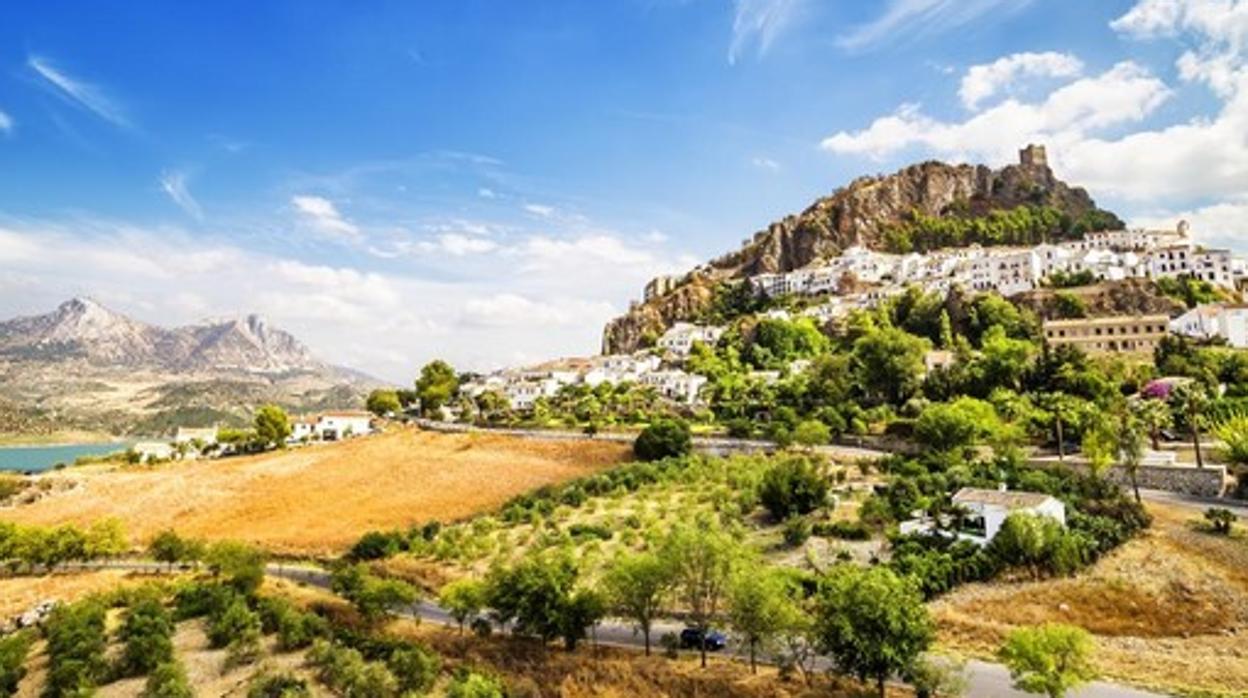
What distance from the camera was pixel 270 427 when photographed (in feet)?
324

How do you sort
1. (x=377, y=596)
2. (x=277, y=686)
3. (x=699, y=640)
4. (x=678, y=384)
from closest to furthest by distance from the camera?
1. (x=277, y=686)
2. (x=699, y=640)
3. (x=377, y=596)
4. (x=678, y=384)

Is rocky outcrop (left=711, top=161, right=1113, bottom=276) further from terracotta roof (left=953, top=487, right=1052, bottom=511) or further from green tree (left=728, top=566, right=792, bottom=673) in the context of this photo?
green tree (left=728, top=566, right=792, bottom=673)

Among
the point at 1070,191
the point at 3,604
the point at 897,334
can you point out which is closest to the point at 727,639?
the point at 3,604

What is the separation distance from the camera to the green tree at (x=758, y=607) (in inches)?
997

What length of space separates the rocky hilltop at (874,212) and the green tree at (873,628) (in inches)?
4602

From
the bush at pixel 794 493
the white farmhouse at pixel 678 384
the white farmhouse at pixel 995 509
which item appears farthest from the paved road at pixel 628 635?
the white farmhouse at pixel 678 384

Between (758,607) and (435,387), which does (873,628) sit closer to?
(758,607)

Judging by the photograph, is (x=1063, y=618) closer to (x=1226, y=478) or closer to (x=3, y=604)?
(x=1226, y=478)

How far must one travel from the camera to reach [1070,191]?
508 ft

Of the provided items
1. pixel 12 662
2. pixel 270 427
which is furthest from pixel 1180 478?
pixel 270 427

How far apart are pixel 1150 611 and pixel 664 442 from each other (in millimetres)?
38230

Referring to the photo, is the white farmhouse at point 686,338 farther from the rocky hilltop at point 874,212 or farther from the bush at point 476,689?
the bush at point 476,689

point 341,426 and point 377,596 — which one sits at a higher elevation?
point 341,426

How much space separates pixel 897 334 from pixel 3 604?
235 feet
